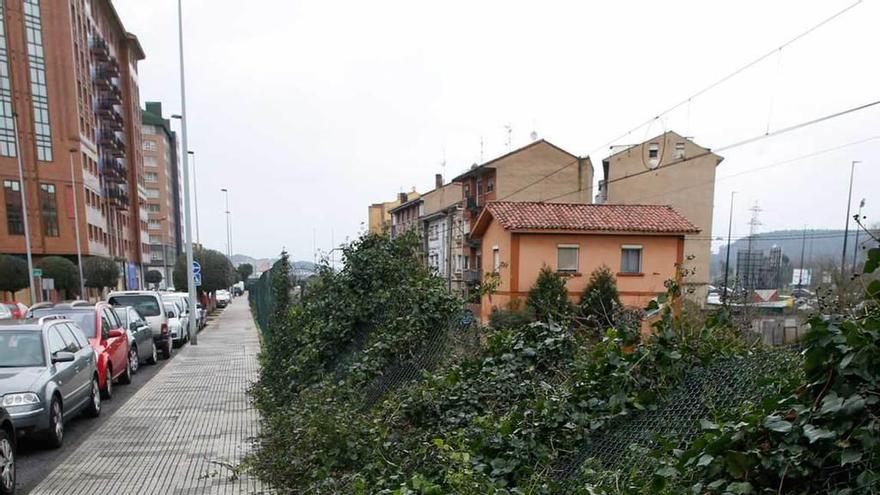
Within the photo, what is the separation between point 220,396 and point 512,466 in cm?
679

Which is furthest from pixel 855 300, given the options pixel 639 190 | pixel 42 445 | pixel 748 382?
pixel 639 190

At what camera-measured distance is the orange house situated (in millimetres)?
25359

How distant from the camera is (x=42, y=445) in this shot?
5.86 m

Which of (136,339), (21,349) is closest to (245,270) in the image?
(136,339)

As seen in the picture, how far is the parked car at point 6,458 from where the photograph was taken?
439 centimetres

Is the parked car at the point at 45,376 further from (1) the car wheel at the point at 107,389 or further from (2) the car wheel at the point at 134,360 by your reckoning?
(2) the car wheel at the point at 134,360

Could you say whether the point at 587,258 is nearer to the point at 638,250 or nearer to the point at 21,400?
the point at 638,250

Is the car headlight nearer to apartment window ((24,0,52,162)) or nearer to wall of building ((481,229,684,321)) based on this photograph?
wall of building ((481,229,684,321))

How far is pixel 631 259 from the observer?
86.4 feet

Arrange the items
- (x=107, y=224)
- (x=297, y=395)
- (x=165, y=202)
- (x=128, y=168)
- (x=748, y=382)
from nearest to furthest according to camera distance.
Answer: (x=748, y=382) < (x=297, y=395) < (x=107, y=224) < (x=128, y=168) < (x=165, y=202)

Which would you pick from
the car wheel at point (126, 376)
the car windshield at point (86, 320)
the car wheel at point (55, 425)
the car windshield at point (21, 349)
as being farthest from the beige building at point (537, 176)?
the car wheel at point (55, 425)

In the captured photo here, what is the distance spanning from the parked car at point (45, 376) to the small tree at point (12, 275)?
28.7 metres

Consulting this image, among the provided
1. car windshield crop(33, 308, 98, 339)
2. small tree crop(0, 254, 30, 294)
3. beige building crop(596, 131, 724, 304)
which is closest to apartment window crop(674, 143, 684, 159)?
beige building crop(596, 131, 724, 304)

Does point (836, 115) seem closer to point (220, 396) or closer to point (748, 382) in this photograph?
point (748, 382)
